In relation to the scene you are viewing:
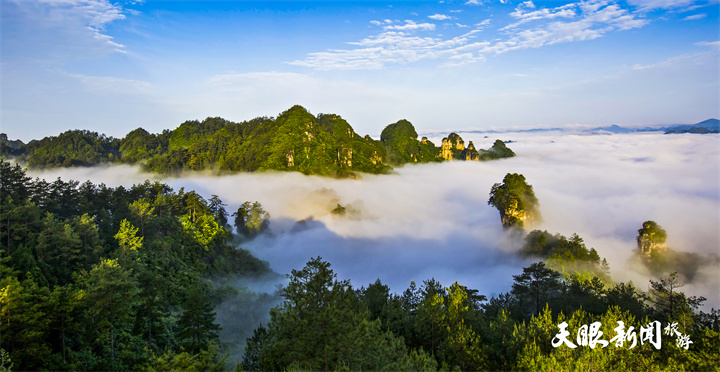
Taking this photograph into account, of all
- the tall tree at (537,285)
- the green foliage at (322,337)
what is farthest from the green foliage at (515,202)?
the green foliage at (322,337)

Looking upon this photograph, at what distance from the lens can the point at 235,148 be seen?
113 meters

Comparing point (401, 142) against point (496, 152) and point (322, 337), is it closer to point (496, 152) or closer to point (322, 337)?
point (496, 152)

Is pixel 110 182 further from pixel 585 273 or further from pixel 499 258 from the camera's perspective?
pixel 585 273

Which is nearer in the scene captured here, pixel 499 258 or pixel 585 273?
pixel 585 273

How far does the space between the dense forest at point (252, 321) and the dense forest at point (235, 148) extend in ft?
216

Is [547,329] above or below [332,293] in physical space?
below

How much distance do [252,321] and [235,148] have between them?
8177cm

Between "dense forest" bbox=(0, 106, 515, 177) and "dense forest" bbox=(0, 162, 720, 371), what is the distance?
65862 mm

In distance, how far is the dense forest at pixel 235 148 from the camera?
104m

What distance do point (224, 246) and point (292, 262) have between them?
753 inches

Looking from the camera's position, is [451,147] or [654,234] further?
[451,147]

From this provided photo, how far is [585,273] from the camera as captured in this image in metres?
49.9

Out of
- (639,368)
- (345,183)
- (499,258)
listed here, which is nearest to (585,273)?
(499,258)

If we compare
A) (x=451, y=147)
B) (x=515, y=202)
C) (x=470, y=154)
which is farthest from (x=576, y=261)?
(x=470, y=154)
